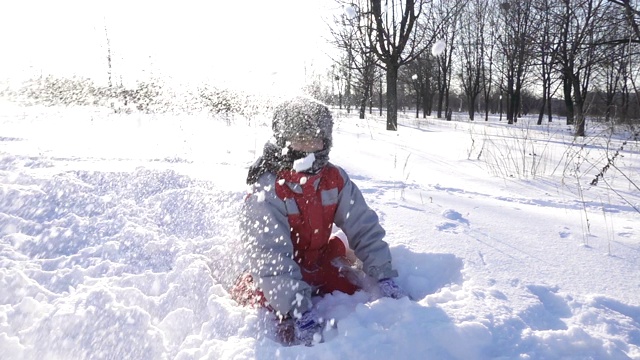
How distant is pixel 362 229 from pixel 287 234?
0.47m

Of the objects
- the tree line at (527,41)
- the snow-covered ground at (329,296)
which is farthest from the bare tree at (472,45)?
the snow-covered ground at (329,296)

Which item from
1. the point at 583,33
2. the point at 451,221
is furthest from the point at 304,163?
the point at 583,33

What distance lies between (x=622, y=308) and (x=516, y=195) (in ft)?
7.11

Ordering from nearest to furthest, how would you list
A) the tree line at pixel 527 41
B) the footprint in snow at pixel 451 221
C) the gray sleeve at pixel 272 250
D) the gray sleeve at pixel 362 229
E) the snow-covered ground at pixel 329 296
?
the snow-covered ground at pixel 329 296
the gray sleeve at pixel 272 250
the gray sleeve at pixel 362 229
the footprint in snow at pixel 451 221
the tree line at pixel 527 41

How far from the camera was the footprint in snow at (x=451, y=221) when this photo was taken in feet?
8.53

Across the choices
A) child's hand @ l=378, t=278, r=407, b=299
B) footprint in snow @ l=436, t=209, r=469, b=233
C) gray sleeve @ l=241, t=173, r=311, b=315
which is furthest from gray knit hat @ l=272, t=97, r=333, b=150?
footprint in snow @ l=436, t=209, r=469, b=233

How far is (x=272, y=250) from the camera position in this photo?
1809 millimetres

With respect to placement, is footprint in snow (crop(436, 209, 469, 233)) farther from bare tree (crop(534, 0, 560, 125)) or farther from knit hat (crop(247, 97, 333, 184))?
bare tree (crop(534, 0, 560, 125))

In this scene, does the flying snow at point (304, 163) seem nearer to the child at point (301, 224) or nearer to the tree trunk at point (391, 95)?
the child at point (301, 224)

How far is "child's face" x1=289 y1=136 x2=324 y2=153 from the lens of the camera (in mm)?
1928

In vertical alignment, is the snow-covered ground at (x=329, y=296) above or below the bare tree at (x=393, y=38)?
below

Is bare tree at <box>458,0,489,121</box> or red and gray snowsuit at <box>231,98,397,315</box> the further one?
bare tree at <box>458,0,489,121</box>

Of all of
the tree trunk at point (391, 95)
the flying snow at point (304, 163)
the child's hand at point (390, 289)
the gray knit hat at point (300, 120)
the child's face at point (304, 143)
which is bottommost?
the child's hand at point (390, 289)

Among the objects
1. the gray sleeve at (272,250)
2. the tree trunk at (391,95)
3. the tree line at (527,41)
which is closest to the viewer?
the gray sleeve at (272,250)
